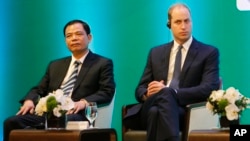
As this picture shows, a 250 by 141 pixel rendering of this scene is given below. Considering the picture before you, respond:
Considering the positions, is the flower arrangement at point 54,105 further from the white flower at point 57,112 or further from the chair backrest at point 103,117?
the chair backrest at point 103,117

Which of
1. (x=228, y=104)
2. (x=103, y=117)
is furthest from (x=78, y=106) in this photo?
(x=228, y=104)

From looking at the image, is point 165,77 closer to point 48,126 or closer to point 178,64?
point 178,64

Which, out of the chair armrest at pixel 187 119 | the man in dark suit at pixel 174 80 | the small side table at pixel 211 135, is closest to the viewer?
the small side table at pixel 211 135

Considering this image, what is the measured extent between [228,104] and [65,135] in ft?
3.59

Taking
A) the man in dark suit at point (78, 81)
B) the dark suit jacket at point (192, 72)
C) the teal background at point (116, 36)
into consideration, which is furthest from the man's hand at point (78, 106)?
the teal background at point (116, 36)

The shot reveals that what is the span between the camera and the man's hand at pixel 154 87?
4.39 meters

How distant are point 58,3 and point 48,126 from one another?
2.22 meters

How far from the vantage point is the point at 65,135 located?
374 cm

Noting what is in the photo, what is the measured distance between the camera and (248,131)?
2713mm

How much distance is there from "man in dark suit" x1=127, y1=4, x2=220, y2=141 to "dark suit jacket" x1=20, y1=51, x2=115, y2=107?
0.90 feet

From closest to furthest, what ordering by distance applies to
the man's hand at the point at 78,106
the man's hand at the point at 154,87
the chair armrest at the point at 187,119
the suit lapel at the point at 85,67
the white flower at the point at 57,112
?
1. the white flower at the point at 57,112
2. the chair armrest at the point at 187,119
3. the man's hand at the point at 154,87
4. the man's hand at the point at 78,106
5. the suit lapel at the point at 85,67

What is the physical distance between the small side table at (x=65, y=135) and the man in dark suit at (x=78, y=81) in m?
0.58

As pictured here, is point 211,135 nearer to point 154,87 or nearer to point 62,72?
point 154,87

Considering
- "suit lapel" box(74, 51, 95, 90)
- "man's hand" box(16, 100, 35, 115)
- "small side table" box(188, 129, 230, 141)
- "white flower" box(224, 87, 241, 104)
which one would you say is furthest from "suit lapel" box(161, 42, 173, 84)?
"small side table" box(188, 129, 230, 141)
